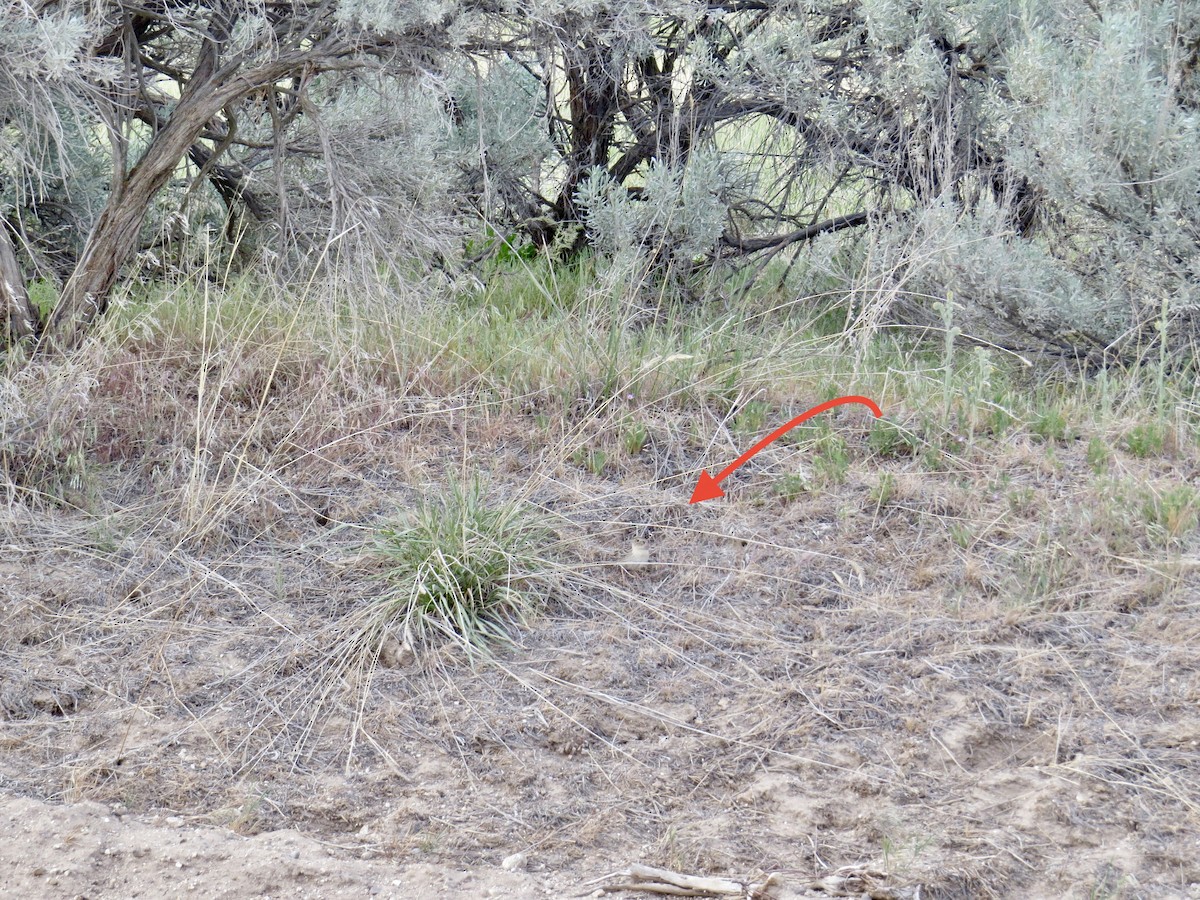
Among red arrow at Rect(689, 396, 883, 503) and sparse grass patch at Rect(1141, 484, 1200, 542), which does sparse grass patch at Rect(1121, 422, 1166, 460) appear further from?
red arrow at Rect(689, 396, 883, 503)

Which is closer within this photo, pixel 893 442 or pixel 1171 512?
pixel 1171 512

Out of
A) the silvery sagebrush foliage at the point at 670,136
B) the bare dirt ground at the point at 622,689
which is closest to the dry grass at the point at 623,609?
the bare dirt ground at the point at 622,689

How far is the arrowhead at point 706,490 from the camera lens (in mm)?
4398

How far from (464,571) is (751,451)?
4.32 ft

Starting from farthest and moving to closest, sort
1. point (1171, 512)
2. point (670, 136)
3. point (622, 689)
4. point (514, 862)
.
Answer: point (670, 136)
point (1171, 512)
point (622, 689)
point (514, 862)

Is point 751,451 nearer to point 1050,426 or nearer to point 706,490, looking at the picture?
point 706,490

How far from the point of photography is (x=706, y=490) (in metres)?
4.43

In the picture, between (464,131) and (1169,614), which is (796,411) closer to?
(1169,614)

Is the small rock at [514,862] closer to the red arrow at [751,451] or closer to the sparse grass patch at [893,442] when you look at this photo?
the red arrow at [751,451]

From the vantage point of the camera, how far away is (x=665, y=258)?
252 inches

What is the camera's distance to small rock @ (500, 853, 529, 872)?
2896 mm

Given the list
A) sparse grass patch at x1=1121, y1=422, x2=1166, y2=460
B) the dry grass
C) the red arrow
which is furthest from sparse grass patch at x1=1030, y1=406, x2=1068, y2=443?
the red arrow

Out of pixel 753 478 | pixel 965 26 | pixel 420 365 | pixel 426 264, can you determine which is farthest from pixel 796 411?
pixel 965 26

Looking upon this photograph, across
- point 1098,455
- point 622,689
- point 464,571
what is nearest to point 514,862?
point 622,689
